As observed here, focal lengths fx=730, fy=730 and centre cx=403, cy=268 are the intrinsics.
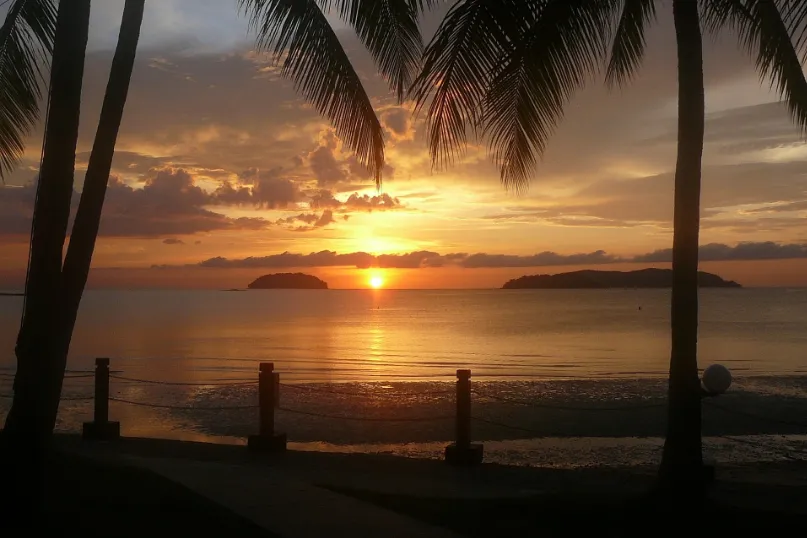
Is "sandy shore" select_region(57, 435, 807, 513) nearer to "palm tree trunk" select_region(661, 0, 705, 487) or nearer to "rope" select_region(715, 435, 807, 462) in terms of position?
"palm tree trunk" select_region(661, 0, 705, 487)

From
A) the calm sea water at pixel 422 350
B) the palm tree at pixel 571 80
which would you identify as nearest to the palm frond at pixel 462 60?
the palm tree at pixel 571 80

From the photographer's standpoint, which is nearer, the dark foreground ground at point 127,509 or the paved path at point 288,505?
the dark foreground ground at point 127,509

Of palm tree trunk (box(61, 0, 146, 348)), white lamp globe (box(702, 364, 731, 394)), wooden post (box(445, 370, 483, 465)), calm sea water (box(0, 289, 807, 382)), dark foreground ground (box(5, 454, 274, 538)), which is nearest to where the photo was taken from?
dark foreground ground (box(5, 454, 274, 538))

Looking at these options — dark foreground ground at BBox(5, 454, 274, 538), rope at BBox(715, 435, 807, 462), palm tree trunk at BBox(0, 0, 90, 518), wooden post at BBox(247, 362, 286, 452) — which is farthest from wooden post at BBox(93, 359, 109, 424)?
rope at BBox(715, 435, 807, 462)

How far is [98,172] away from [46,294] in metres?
1.27

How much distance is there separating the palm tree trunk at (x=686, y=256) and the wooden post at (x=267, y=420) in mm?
4918

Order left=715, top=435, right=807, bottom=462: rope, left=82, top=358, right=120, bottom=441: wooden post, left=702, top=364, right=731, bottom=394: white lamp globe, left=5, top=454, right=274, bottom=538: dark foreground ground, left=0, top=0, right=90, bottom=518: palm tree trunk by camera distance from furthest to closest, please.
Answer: left=715, top=435, right=807, bottom=462: rope → left=82, top=358, right=120, bottom=441: wooden post → left=702, top=364, right=731, bottom=394: white lamp globe → left=0, top=0, right=90, bottom=518: palm tree trunk → left=5, top=454, right=274, bottom=538: dark foreground ground

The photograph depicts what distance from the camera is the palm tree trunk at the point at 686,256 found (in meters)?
6.82

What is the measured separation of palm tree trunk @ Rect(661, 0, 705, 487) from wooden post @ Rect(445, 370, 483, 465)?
2.52 metres

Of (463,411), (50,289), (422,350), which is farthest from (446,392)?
(422,350)

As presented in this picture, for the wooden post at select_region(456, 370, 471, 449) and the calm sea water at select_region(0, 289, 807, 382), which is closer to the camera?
the wooden post at select_region(456, 370, 471, 449)

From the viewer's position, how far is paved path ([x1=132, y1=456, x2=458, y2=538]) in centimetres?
561

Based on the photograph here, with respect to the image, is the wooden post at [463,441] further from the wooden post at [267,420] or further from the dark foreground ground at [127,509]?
the dark foreground ground at [127,509]

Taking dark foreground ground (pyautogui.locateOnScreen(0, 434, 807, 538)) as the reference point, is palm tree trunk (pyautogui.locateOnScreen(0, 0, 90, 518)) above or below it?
above
